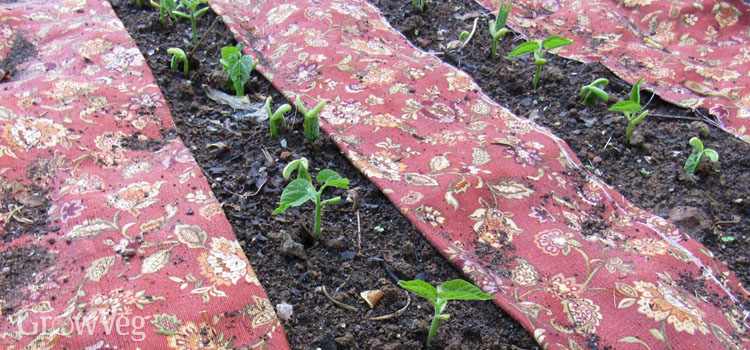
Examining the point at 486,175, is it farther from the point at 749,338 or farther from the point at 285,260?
the point at 749,338

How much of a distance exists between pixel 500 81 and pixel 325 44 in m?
0.74

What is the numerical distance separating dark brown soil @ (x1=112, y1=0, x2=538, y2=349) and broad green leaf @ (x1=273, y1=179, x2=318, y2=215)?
15 centimetres

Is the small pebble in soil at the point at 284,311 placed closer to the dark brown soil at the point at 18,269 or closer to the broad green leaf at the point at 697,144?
the dark brown soil at the point at 18,269

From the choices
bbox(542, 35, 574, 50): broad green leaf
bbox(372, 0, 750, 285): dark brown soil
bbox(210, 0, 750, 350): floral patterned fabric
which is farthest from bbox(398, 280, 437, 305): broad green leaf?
bbox(542, 35, 574, 50): broad green leaf

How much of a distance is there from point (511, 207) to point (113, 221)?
1.08 m

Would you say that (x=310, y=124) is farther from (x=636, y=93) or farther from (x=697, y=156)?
(x=697, y=156)

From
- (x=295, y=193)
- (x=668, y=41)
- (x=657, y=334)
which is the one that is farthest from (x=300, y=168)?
(x=668, y=41)

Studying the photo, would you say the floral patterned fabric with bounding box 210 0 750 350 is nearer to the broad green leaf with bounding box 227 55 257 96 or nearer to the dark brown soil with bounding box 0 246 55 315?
the broad green leaf with bounding box 227 55 257 96

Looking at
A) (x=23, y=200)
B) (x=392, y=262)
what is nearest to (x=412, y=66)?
(x=392, y=262)

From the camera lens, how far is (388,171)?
1.72 meters


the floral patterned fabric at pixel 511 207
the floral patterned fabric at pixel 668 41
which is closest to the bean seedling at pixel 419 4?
the floral patterned fabric at pixel 668 41

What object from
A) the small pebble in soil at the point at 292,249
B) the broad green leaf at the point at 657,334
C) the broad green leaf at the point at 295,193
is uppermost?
the broad green leaf at the point at 295,193

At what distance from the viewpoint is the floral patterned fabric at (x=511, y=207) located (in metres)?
1.33

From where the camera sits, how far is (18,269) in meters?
1.31
